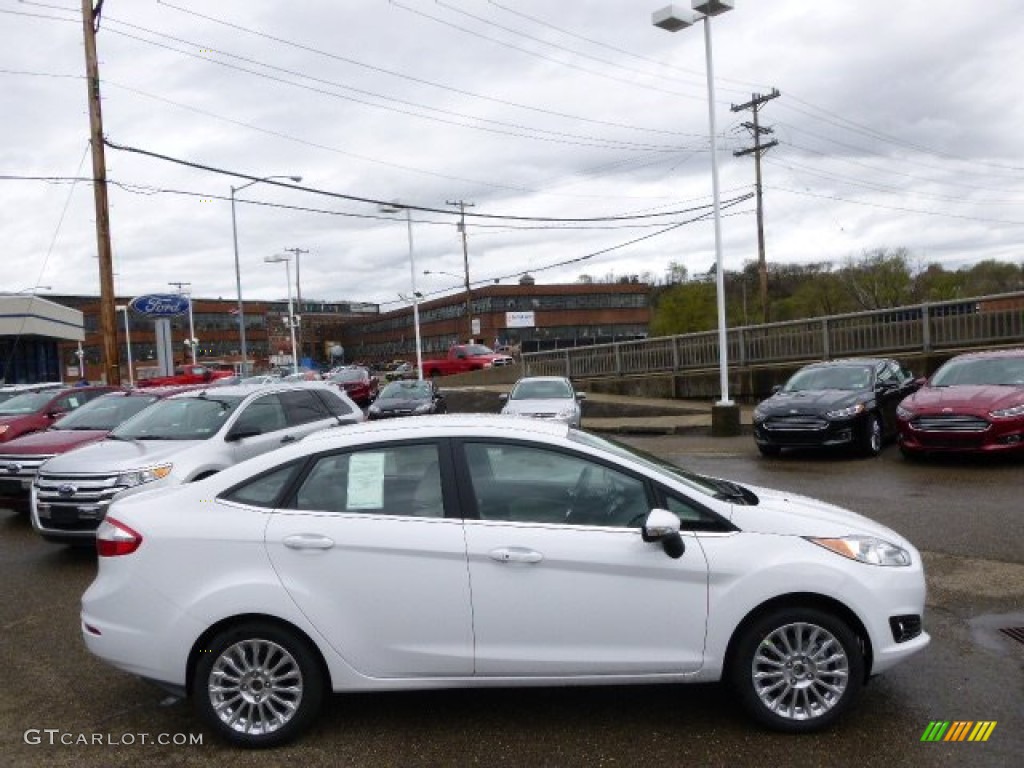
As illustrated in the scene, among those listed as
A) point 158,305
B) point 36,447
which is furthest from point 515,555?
point 158,305

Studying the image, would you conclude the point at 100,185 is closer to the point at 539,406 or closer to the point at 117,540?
the point at 539,406

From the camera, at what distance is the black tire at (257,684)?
396cm

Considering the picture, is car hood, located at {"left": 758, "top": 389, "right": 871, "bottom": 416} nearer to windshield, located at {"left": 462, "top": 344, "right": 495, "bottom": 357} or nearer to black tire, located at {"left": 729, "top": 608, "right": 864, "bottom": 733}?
black tire, located at {"left": 729, "top": 608, "right": 864, "bottom": 733}

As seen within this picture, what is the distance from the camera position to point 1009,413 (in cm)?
1124

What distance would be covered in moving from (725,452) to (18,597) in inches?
434

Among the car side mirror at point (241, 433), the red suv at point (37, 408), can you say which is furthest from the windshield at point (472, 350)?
the car side mirror at point (241, 433)

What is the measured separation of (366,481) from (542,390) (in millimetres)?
14162

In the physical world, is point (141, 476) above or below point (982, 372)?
Answer: below

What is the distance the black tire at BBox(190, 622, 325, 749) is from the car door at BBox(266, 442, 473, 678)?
20 cm

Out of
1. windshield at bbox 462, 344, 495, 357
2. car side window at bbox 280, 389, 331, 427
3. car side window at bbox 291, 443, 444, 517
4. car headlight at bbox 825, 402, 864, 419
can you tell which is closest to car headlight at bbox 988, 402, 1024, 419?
car headlight at bbox 825, 402, 864, 419

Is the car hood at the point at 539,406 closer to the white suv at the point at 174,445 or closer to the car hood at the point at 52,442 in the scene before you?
the white suv at the point at 174,445

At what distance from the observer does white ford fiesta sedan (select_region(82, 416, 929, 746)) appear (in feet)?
12.8

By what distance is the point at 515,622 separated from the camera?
3.91m

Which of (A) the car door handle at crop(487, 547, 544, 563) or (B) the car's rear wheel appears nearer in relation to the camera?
(A) the car door handle at crop(487, 547, 544, 563)
